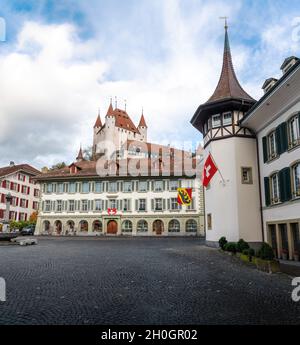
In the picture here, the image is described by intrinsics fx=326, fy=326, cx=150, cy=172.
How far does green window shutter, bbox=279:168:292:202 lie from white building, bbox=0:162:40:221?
42704mm

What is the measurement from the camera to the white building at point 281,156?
1509 centimetres

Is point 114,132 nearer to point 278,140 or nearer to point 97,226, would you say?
point 97,226

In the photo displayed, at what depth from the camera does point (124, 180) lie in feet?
137

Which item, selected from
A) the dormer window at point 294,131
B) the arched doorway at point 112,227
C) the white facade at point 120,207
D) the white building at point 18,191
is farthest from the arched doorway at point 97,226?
the dormer window at point 294,131

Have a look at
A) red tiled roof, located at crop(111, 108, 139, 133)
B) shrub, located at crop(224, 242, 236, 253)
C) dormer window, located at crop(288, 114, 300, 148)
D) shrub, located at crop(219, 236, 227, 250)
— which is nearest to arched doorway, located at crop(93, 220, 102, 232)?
shrub, located at crop(219, 236, 227, 250)

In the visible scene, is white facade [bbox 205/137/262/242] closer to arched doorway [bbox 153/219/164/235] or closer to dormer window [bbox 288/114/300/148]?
dormer window [bbox 288/114/300/148]

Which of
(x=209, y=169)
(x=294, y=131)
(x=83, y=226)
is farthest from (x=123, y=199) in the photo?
(x=294, y=131)

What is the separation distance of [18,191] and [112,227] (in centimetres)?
2147

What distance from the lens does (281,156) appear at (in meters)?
16.7

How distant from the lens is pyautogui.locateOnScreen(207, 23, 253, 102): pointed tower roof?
2127 cm

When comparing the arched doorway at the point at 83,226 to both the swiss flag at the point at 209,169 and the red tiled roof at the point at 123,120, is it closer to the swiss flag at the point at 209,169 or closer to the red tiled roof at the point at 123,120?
the swiss flag at the point at 209,169

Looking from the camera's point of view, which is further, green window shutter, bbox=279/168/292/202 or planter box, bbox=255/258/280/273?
green window shutter, bbox=279/168/292/202

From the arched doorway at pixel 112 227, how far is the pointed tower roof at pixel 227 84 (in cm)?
2432
